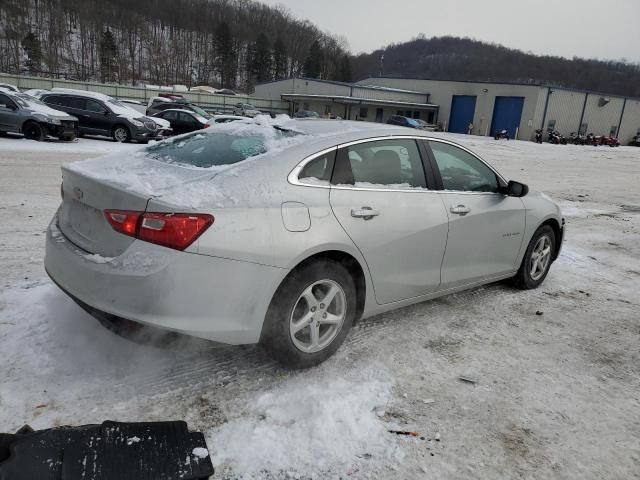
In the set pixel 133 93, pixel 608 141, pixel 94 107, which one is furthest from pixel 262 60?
pixel 94 107

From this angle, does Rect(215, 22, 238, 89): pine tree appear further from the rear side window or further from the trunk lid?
the trunk lid

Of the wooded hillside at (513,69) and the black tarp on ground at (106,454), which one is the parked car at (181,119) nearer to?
the black tarp on ground at (106,454)

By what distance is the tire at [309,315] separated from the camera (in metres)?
2.89

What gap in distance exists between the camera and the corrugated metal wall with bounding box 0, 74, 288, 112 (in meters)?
51.4

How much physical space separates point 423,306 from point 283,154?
6.96 ft

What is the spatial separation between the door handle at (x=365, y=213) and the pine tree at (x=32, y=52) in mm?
110432

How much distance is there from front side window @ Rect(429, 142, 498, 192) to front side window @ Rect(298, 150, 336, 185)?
1124 millimetres

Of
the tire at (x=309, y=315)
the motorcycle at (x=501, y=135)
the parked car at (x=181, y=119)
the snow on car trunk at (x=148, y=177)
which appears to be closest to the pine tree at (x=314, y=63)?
the motorcycle at (x=501, y=135)

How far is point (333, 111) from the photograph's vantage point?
56.7 meters

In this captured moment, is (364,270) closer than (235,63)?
Yes

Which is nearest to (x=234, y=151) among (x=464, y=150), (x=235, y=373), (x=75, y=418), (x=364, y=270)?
(x=364, y=270)

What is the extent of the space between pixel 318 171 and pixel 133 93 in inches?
2463

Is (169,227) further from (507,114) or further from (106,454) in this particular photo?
(507,114)

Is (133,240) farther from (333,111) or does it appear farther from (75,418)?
(333,111)
